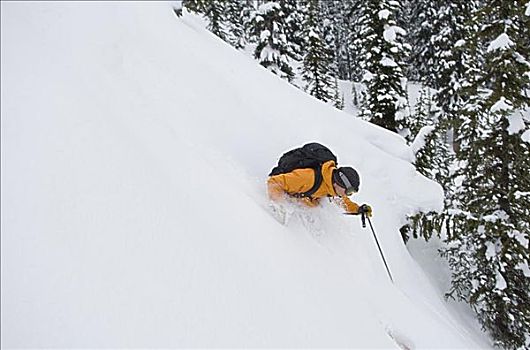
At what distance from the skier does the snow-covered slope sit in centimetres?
31

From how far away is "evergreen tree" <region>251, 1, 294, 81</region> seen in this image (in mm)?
20219

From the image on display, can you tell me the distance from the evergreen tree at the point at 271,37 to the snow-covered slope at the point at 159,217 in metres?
12.9

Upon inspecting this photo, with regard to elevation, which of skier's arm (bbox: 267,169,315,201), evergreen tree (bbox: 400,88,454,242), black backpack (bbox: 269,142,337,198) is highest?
black backpack (bbox: 269,142,337,198)

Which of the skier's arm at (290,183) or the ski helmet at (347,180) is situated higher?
the ski helmet at (347,180)

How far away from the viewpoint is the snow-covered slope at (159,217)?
2801mm

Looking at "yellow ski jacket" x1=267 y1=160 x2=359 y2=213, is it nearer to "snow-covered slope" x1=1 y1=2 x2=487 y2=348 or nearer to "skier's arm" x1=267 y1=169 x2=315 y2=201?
"skier's arm" x1=267 y1=169 x2=315 y2=201

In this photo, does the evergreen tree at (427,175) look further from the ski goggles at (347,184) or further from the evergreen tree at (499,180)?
the ski goggles at (347,184)

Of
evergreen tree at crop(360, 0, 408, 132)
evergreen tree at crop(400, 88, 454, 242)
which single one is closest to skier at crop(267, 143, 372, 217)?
evergreen tree at crop(400, 88, 454, 242)

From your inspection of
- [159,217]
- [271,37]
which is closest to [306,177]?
[159,217]

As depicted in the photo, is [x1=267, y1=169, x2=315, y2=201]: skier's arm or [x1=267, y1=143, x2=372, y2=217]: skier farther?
[x1=267, y1=169, x2=315, y2=201]: skier's arm

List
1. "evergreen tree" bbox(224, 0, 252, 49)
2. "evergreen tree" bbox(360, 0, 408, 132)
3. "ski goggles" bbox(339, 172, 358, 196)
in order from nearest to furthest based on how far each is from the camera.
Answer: "ski goggles" bbox(339, 172, 358, 196) → "evergreen tree" bbox(360, 0, 408, 132) → "evergreen tree" bbox(224, 0, 252, 49)

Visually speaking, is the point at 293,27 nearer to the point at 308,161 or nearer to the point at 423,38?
the point at 423,38

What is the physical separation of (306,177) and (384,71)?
1199 cm

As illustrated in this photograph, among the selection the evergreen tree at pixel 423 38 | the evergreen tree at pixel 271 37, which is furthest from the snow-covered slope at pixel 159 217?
the evergreen tree at pixel 423 38
